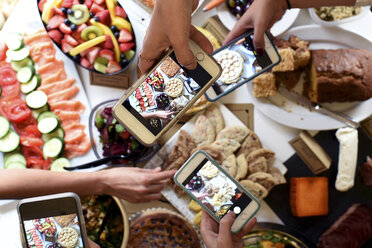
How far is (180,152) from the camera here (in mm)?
2467

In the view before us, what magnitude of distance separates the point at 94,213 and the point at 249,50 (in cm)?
132

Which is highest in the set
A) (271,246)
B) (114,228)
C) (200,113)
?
(200,113)

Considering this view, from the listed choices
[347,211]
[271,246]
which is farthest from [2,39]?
[347,211]

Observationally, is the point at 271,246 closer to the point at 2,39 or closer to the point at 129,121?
the point at 129,121

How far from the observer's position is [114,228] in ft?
7.75

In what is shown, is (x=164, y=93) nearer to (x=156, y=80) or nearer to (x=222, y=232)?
(x=156, y=80)

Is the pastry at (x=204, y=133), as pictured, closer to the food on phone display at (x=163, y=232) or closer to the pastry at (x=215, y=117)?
the pastry at (x=215, y=117)

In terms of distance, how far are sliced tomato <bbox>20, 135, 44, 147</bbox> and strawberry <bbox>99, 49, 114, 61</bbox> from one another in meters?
0.69

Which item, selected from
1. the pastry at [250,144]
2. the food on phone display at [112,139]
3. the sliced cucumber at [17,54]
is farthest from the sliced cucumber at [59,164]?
the pastry at [250,144]

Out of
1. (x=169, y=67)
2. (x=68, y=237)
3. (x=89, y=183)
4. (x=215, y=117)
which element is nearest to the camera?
(x=169, y=67)

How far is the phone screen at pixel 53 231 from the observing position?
74.0 inches

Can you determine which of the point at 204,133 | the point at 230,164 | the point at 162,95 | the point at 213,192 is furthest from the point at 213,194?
the point at 162,95

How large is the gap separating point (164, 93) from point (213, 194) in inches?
25.9

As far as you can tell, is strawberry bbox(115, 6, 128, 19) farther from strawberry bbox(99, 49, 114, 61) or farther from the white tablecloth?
strawberry bbox(99, 49, 114, 61)
